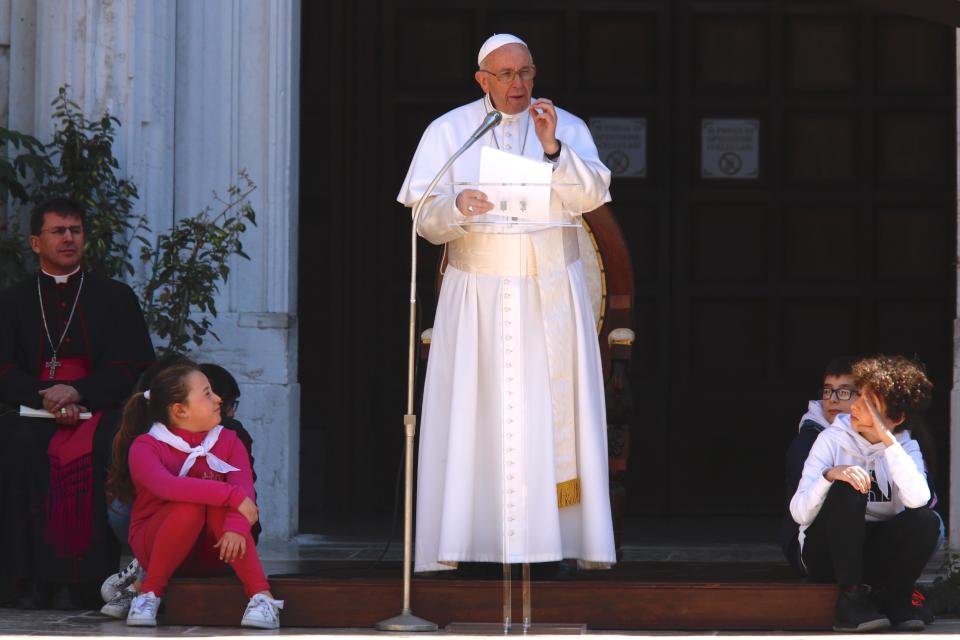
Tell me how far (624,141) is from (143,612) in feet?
15.8

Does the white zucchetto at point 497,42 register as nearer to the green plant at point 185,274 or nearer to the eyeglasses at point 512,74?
the eyeglasses at point 512,74

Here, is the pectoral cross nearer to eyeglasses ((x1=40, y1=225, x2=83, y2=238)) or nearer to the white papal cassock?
eyeglasses ((x1=40, y1=225, x2=83, y2=238))

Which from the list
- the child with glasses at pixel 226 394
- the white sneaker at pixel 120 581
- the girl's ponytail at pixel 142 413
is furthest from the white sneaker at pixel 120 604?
the child with glasses at pixel 226 394

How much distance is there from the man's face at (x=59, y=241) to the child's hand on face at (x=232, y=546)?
1.55 metres

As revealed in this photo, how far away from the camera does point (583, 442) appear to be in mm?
6129

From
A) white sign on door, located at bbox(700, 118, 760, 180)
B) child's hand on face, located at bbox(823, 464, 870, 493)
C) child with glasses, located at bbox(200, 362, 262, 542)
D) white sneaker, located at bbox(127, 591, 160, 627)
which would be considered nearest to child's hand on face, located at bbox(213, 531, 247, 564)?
white sneaker, located at bbox(127, 591, 160, 627)

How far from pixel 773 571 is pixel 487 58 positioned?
6.98 feet

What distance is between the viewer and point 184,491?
19.6 feet

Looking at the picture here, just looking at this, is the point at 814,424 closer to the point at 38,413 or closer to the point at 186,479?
the point at 186,479

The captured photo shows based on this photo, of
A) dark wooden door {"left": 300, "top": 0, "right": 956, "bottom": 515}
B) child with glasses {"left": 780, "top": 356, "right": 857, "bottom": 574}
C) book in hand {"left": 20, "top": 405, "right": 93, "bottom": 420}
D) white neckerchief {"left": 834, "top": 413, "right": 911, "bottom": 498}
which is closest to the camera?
white neckerchief {"left": 834, "top": 413, "right": 911, "bottom": 498}

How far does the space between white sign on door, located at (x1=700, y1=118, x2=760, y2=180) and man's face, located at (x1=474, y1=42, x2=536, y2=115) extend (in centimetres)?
384

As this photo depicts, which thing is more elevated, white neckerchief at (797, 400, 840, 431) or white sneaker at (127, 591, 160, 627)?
white neckerchief at (797, 400, 840, 431)

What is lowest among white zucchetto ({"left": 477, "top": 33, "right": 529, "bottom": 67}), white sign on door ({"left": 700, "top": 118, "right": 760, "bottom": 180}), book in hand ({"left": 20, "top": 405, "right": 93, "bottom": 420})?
book in hand ({"left": 20, "top": 405, "right": 93, "bottom": 420})

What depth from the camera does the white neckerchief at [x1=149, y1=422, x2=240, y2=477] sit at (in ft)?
20.1
